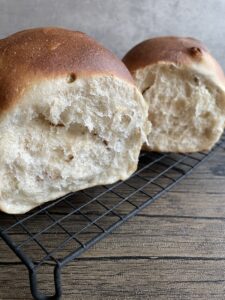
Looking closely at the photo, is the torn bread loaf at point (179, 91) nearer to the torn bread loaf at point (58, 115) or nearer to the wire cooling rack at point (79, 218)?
the wire cooling rack at point (79, 218)

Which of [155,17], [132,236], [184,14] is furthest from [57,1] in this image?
[132,236]

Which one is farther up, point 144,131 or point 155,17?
point 155,17

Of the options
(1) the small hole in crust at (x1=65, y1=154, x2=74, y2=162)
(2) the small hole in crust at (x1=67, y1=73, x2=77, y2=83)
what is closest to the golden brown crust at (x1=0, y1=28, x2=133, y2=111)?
(2) the small hole in crust at (x1=67, y1=73, x2=77, y2=83)

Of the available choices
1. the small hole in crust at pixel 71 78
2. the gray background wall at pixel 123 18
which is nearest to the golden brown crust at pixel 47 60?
the small hole in crust at pixel 71 78

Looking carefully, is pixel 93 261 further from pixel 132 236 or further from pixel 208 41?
pixel 208 41

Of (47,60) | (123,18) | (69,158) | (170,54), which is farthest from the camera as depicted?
(123,18)

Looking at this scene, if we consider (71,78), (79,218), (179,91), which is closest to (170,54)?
(179,91)

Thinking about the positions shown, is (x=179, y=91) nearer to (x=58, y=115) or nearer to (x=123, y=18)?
(x=58, y=115)
